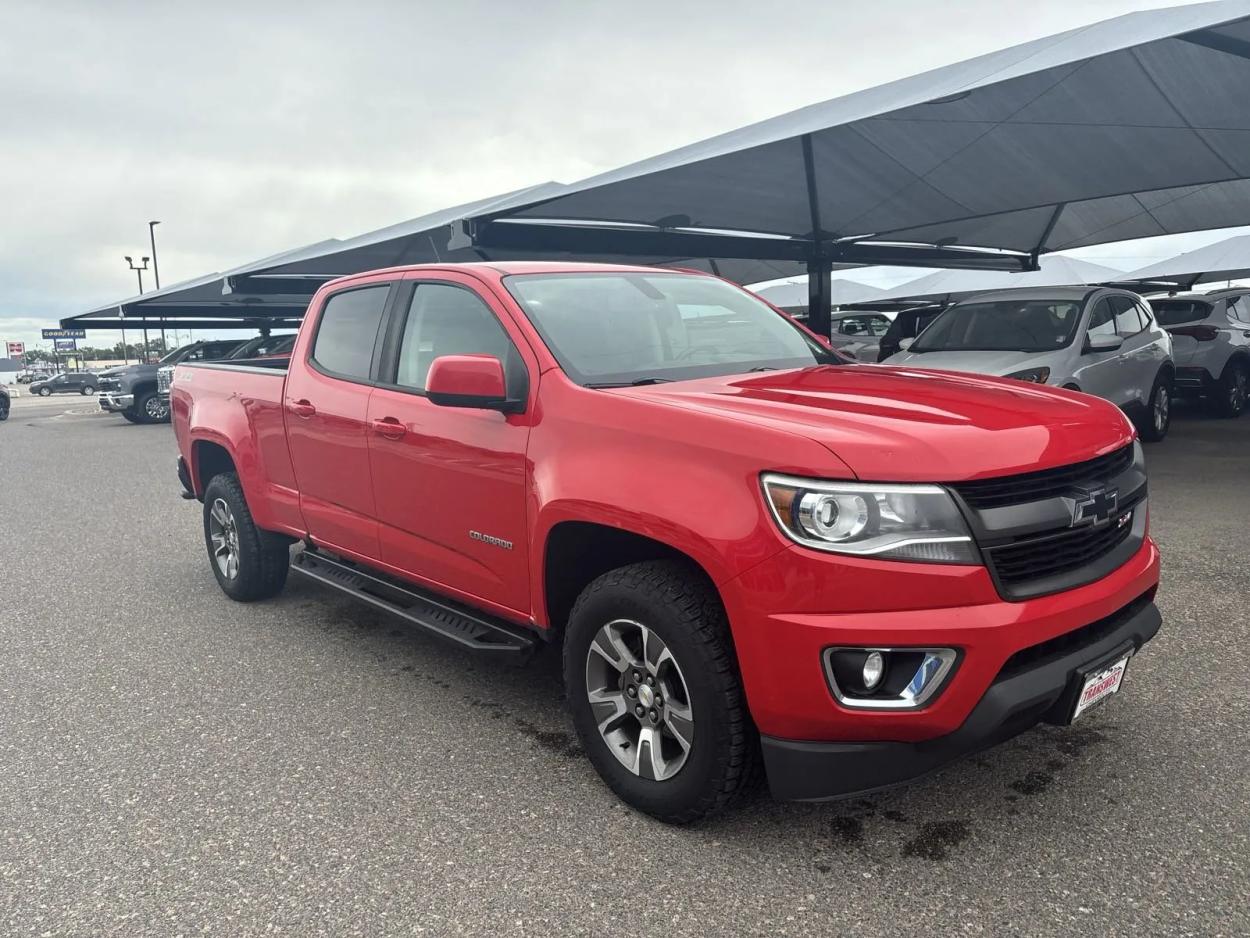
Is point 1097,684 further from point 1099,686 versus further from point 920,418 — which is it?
point 920,418

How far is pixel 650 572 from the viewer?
271cm

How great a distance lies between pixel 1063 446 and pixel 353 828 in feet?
7.85

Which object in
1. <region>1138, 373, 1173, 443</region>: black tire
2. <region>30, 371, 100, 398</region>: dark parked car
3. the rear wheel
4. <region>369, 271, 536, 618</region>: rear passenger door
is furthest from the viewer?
<region>30, 371, 100, 398</region>: dark parked car

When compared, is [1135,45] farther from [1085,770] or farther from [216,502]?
[216,502]

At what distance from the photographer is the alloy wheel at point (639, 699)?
2697 millimetres

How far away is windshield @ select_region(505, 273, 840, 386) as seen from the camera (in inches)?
129

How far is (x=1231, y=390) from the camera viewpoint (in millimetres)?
12305

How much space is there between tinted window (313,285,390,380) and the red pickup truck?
63 mm

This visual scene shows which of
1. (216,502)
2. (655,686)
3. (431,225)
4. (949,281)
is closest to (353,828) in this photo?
(655,686)

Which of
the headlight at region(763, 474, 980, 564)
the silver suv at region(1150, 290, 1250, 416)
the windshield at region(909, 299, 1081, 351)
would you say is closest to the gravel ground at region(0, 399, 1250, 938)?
the headlight at region(763, 474, 980, 564)

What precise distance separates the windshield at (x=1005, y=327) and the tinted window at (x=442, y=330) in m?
6.12

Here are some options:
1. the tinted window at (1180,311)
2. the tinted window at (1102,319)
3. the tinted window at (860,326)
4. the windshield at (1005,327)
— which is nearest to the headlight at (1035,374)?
the windshield at (1005,327)

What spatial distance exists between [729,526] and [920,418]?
0.63m

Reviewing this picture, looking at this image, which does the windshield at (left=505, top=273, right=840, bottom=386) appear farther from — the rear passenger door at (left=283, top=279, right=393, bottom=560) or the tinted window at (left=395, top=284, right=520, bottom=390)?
→ the rear passenger door at (left=283, top=279, right=393, bottom=560)
